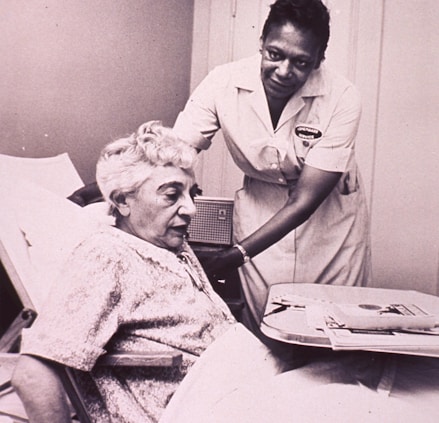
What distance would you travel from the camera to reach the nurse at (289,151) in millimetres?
1634

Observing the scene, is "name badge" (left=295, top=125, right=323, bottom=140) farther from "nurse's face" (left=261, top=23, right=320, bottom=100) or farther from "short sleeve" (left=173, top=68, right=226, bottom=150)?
"short sleeve" (left=173, top=68, right=226, bottom=150)

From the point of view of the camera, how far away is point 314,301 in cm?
135

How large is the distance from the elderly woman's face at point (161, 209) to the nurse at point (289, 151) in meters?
0.35

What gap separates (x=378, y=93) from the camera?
6.69ft

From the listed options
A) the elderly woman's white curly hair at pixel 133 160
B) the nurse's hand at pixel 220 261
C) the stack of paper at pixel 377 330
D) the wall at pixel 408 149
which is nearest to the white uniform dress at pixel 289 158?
the wall at pixel 408 149

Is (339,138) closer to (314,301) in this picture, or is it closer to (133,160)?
(314,301)

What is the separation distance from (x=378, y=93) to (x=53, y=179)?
132 centimetres

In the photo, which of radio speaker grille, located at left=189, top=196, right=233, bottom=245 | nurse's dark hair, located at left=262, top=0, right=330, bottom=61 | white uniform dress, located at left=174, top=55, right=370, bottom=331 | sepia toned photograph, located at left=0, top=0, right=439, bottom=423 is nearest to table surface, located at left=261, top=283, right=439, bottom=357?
sepia toned photograph, located at left=0, top=0, right=439, bottom=423

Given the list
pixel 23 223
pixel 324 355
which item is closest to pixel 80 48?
pixel 23 223

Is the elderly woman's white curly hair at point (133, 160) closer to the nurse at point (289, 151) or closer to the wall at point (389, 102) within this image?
the nurse at point (289, 151)

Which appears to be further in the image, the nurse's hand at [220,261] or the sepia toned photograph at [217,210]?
the nurse's hand at [220,261]

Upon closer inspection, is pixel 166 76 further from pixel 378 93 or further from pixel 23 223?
pixel 378 93

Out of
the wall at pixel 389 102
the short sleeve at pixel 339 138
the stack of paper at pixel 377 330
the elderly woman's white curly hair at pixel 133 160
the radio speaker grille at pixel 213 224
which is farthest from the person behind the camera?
the radio speaker grille at pixel 213 224

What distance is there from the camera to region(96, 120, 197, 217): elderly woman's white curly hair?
3.95 feet
